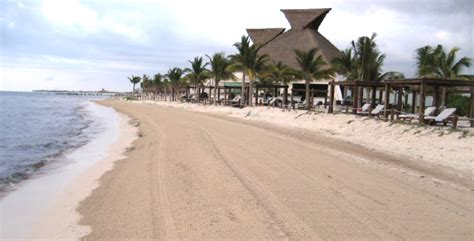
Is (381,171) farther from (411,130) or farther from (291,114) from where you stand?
(291,114)

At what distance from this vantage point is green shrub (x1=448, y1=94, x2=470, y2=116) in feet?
98.8

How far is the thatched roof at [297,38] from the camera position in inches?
2313

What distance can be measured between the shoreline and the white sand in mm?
8503

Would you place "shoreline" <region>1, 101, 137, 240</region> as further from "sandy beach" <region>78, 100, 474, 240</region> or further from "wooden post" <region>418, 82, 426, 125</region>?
"wooden post" <region>418, 82, 426, 125</region>

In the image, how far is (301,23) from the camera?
65188 millimetres

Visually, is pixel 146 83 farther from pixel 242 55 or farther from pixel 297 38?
pixel 242 55

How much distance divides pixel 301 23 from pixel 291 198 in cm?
6069

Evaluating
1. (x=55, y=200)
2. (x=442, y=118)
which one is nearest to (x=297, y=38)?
(x=442, y=118)

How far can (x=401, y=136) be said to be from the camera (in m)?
15.0

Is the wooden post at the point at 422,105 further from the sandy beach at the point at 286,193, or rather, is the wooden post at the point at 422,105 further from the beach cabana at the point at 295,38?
the beach cabana at the point at 295,38

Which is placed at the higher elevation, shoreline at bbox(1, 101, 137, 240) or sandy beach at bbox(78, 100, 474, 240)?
sandy beach at bbox(78, 100, 474, 240)

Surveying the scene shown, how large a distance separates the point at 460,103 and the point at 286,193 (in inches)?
1092

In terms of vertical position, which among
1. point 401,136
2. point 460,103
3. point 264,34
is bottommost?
point 401,136

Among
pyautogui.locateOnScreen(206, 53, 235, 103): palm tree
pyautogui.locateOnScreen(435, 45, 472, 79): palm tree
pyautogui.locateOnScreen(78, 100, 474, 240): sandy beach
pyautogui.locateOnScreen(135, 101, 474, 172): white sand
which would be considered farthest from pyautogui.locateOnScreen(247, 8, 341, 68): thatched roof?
pyautogui.locateOnScreen(78, 100, 474, 240): sandy beach
